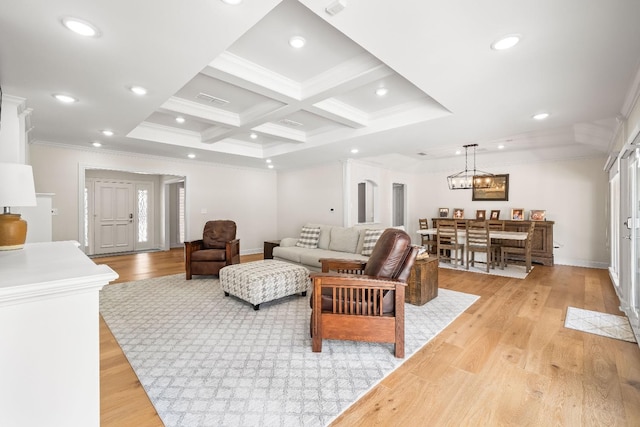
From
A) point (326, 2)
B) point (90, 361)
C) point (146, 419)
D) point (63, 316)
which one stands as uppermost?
point (326, 2)

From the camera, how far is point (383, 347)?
243cm

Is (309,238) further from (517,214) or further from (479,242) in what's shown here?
(517,214)

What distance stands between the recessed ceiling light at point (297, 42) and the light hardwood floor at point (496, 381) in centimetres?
256

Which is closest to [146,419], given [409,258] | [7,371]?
[7,371]

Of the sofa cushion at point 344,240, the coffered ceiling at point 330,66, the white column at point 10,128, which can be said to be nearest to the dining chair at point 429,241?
the sofa cushion at point 344,240

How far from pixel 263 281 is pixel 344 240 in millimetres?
2048

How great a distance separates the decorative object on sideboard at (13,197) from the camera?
1.61 m

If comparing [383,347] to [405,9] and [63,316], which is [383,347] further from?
[405,9]

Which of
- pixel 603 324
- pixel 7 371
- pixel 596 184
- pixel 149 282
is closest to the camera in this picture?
pixel 7 371

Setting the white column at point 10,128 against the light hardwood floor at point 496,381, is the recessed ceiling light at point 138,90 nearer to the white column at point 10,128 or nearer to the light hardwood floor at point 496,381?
the white column at point 10,128

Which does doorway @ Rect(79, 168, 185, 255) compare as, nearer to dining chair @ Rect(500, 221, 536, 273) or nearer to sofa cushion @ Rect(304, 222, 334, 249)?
sofa cushion @ Rect(304, 222, 334, 249)

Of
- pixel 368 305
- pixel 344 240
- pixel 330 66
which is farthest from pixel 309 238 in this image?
pixel 330 66

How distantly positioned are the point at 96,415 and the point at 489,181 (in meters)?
7.07

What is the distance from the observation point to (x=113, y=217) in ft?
24.0
